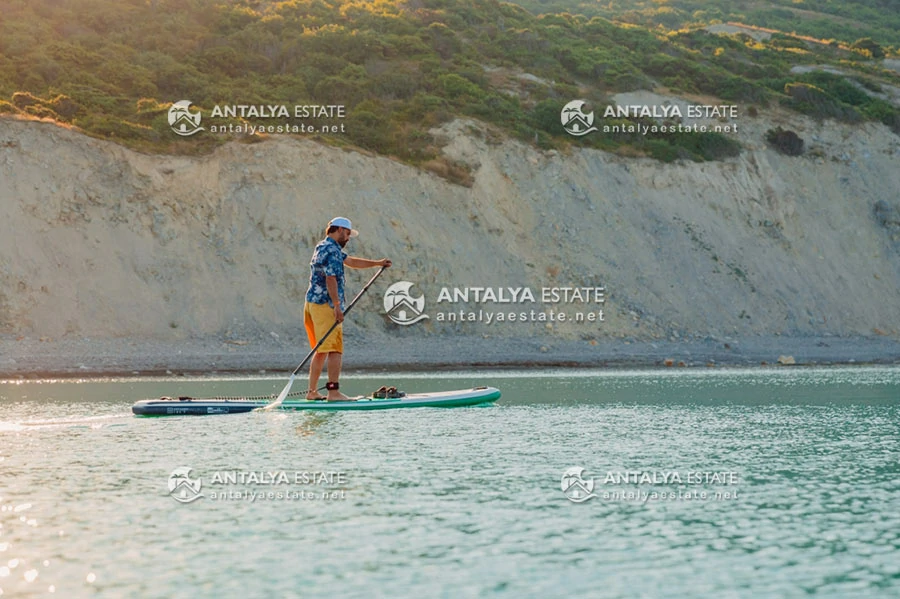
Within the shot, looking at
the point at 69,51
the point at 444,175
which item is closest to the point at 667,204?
the point at 444,175

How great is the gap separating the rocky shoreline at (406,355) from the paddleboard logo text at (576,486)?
21.4m

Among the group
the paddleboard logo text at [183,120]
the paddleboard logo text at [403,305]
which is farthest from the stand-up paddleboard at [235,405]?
the paddleboard logo text at [183,120]

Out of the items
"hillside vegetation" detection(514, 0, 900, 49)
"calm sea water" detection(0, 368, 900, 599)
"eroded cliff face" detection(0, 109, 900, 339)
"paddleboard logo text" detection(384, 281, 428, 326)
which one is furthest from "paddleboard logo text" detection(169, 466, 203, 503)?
"hillside vegetation" detection(514, 0, 900, 49)

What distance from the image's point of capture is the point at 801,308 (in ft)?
142

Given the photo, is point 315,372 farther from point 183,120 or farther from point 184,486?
point 183,120

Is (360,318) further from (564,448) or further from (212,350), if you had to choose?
(564,448)

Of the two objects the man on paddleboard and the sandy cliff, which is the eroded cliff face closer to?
the sandy cliff

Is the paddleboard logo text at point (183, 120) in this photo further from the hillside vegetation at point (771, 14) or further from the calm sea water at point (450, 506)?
the hillside vegetation at point (771, 14)

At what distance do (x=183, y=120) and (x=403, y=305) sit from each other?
36.0 feet

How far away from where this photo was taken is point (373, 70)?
48.9 m

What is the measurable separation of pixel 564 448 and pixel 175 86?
36.1 m

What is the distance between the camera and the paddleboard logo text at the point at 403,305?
36812 millimetres

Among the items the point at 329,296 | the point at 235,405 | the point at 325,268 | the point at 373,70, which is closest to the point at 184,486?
the point at 235,405

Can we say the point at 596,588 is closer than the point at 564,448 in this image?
Yes
